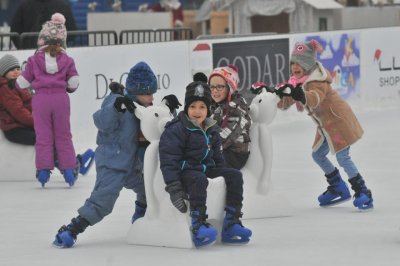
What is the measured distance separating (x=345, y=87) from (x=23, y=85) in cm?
918

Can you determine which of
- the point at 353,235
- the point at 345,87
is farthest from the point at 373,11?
the point at 353,235

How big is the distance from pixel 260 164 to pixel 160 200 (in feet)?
4.55

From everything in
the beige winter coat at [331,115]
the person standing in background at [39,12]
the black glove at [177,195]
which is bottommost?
the black glove at [177,195]

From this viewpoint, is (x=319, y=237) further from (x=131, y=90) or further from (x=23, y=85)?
(x=23, y=85)

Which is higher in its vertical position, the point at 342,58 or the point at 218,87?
the point at 218,87

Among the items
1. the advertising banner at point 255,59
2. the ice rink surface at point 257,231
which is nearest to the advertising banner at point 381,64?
the advertising banner at point 255,59

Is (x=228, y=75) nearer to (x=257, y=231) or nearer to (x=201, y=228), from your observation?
(x=257, y=231)

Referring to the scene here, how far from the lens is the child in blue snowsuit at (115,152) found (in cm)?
893

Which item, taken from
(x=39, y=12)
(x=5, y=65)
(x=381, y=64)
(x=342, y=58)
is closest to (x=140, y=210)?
(x=5, y=65)

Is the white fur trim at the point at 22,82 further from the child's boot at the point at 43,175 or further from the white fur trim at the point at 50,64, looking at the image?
the child's boot at the point at 43,175

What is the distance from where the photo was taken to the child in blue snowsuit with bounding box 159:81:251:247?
8.61m

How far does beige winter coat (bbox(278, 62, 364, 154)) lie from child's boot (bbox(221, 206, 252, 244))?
1.95 metres

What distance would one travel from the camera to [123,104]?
29.1 feet

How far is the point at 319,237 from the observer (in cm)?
930
